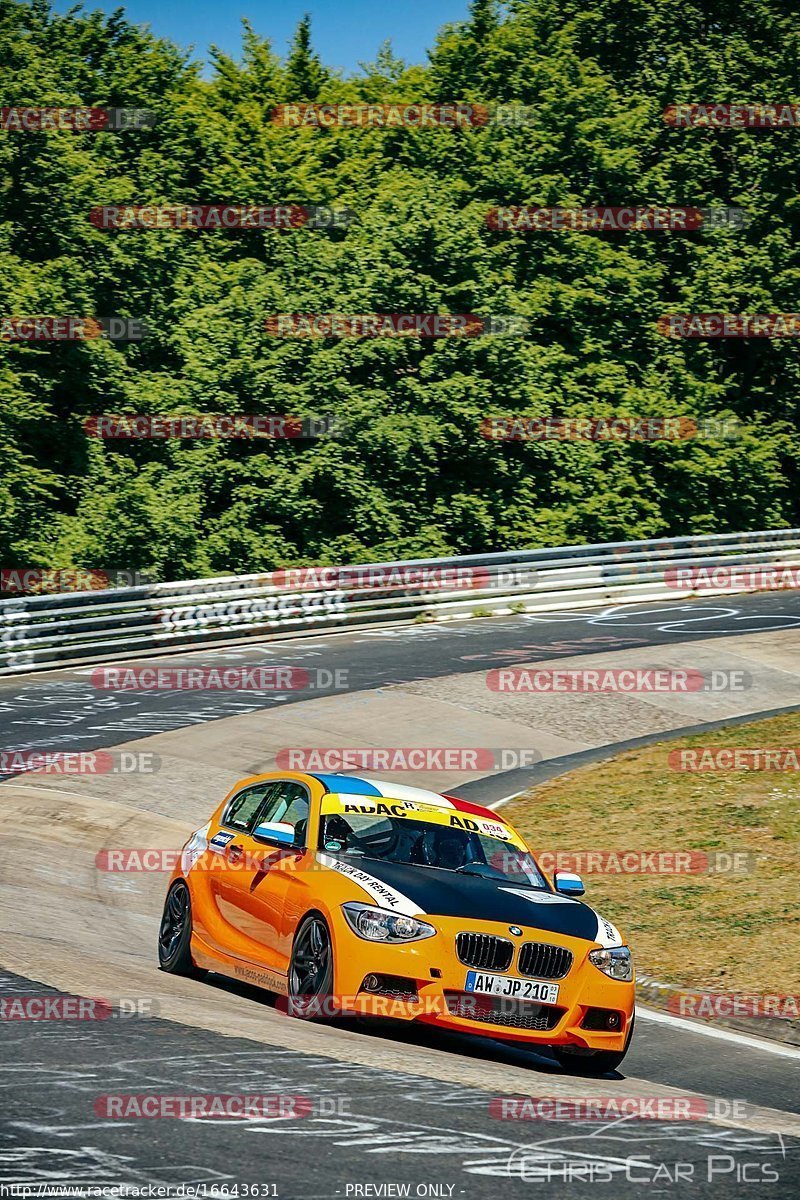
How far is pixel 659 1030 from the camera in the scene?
34.7 ft

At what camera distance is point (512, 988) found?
8508 millimetres

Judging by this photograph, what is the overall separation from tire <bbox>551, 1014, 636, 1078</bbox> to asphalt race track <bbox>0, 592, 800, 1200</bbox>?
0.11m

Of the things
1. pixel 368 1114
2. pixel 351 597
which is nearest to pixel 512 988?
pixel 368 1114

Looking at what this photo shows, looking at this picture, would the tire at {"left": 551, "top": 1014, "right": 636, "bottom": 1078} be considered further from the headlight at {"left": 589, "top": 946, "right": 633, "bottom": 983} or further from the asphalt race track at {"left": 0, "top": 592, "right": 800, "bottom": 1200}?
the headlight at {"left": 589, "top": 946, "right": 633, "bottom": 983}

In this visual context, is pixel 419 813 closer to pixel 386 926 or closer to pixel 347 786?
pixel 347 786

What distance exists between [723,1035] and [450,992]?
294 centimetres

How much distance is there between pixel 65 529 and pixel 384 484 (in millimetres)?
7589

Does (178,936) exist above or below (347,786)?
below

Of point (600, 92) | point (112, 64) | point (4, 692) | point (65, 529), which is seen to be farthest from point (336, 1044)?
point (112, 64)

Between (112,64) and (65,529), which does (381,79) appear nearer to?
(112,64)

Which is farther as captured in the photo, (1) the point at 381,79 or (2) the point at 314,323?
(1) the point at 381,79

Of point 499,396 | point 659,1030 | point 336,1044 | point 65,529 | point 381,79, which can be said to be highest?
point 381,79

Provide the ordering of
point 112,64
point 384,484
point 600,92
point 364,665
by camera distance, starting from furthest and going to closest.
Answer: point 112,64, point 600,92, point 384,484, point 364,665

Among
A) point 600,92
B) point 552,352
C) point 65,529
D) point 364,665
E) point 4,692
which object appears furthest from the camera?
point 600,92
